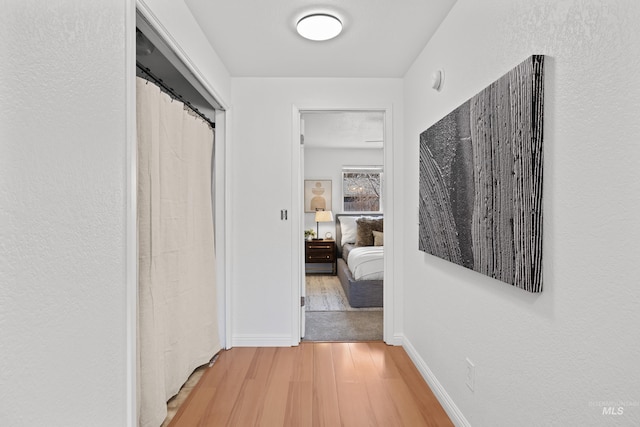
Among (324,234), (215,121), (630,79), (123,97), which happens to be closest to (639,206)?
(630,79)

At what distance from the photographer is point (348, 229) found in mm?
6172

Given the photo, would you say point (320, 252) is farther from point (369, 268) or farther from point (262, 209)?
point (262, 209)

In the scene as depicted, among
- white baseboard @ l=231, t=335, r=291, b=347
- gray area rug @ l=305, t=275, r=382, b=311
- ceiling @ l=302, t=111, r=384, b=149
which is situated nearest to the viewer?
white baseboard @ l=231, t=335, r=291, b=347

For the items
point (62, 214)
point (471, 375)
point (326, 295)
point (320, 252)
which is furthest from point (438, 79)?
point (320, 252)

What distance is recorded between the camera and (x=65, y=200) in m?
1.02

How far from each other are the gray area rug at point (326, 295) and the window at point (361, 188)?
1.44 m

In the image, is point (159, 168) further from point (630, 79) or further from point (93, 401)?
point (630, 79)

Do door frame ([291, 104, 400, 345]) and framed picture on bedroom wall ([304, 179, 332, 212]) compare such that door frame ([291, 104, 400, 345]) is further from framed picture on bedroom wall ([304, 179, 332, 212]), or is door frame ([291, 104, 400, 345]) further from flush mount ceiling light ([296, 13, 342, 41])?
framed picture on bedroom wall ([304, 179, 332, 212])

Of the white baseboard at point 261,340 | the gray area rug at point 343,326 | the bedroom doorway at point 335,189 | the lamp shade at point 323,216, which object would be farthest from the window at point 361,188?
the white baseboard at point 261,340

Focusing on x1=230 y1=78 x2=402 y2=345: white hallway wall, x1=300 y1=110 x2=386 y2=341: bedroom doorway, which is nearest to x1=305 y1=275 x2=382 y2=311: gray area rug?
x1=300 y1=110 x2=386 y2=341: bedroom doorway

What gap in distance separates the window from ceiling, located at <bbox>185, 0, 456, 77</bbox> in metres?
3.54

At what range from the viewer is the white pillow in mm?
6141

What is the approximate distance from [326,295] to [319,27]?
11.1ft

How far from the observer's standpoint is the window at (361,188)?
6562 mm
